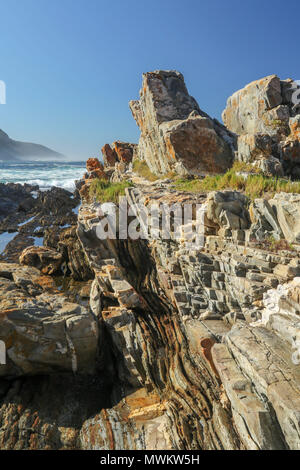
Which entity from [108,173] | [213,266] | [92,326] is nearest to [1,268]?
[92,326]

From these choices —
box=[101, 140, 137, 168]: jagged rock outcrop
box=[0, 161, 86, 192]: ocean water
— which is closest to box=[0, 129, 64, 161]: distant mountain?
box=[0, 161, 86, 192]: ocean water

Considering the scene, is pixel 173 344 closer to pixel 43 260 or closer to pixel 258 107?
pixel 43 260

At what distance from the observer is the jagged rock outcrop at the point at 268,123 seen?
42.1 feet

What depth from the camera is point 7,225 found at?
83.7 ft

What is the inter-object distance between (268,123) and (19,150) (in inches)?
6887

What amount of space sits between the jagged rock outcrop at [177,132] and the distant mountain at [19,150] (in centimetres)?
14002

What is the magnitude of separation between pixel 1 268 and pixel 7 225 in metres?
15.3

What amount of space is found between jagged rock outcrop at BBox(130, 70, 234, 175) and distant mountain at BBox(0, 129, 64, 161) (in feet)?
459

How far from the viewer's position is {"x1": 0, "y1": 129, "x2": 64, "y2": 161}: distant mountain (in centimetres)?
14325

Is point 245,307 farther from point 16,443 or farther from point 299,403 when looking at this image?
point 16,443

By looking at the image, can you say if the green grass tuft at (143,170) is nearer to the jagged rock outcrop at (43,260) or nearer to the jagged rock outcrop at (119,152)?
the jagged rock outcrop at (119,152)

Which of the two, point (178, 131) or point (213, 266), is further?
point (178, 131)

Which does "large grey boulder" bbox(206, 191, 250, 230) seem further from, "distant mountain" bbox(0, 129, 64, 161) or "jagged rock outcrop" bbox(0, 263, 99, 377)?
"distant mountain" bbox(0, 129, 64, 161)

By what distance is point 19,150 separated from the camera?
15788 centimetres
